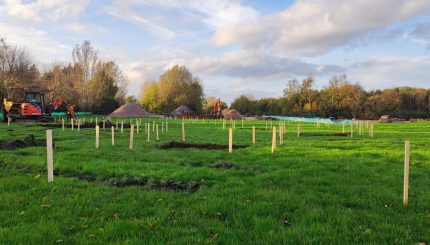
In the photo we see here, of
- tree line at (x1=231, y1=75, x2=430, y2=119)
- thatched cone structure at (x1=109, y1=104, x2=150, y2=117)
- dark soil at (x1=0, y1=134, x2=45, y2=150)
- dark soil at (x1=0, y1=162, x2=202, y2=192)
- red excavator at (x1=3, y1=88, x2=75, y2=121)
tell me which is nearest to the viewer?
dark soil at (x1=0, y1=162, x2=202, y2=192)

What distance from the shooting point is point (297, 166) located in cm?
1216

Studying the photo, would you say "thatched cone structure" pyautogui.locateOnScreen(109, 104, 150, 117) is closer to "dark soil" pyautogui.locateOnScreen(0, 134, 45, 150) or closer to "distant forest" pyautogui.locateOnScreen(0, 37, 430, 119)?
"distant forest" pyautogui.locateOnScreen(0, 37, 430, 119)

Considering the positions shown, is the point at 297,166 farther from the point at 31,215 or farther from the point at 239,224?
the point at 31,215

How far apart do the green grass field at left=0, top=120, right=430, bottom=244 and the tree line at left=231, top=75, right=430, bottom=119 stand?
290 ft

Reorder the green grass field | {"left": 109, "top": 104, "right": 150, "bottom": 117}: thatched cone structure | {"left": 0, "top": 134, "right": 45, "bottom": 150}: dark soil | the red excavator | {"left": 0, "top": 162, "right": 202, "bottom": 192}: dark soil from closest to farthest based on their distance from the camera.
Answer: the green grass field → {"left": 0, "top": 162, "right": 202, "bottom": 192}: dark soil → {"left": 0, "top": 134, "right": 45, "bottom": 150}: dark soil → the red excavator → {"left": 109, "top": 104, "right": 150, "bottom": 117}: thatched cone structure

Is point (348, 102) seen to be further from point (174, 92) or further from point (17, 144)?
point (17, 144)

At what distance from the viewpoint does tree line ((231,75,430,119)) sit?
97000mm

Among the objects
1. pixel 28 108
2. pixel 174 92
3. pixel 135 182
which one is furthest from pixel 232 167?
pixel 174 92

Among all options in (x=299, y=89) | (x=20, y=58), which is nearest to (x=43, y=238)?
(x=20, y=58)

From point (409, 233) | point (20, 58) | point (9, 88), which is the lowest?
point (409, 233)

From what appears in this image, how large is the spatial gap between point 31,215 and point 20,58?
71.5m

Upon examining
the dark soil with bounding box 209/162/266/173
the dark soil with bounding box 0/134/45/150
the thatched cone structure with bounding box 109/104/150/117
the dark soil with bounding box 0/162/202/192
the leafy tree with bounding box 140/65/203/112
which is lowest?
the dark soil with bounding box 0/162/202/192

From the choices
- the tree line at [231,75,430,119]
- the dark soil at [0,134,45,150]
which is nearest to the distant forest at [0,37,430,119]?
the tree line at [231,75,430,119]

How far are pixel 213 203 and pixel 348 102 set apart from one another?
96.0 meters
